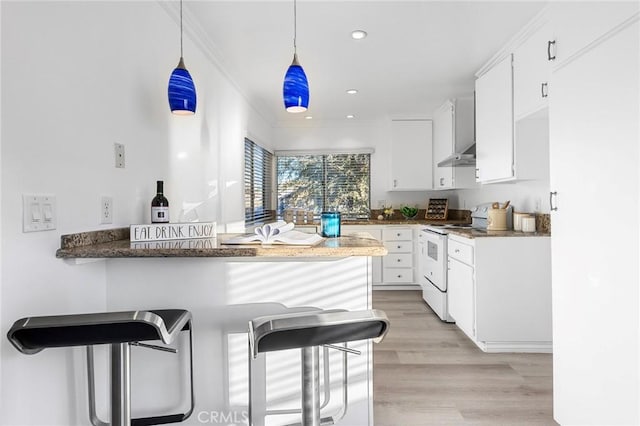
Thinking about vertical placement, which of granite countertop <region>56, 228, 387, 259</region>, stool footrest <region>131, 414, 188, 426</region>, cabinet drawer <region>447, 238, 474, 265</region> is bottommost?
stool footrest <region>131, 414, 188, 426</region>

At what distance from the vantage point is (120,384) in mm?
1179

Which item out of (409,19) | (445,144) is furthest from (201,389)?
(445,144)

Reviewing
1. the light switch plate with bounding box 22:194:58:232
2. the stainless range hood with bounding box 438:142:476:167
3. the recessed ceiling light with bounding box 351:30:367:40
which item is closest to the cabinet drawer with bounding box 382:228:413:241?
the stainless range hood with bounding box 438:142:476:167

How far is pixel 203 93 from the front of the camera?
9.37 ft

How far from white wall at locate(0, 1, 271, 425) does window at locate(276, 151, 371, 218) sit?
341 cm

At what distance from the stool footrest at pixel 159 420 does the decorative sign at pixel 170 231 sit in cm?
71

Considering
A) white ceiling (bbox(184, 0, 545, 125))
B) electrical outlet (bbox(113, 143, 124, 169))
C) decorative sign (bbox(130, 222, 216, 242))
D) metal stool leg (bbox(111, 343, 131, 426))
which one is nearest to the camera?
metal stool leg (bbox(111, 343, 131, 426))

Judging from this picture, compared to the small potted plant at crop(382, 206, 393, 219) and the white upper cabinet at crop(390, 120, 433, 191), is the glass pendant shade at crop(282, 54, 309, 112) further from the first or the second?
the small potted plant at crop(382, 206, 393, 219)

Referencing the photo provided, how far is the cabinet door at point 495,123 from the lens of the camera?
2994mm

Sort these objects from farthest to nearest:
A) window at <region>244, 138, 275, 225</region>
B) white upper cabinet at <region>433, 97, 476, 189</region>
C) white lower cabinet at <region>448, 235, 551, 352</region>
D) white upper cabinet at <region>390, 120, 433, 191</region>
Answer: white upper cabinet at <region>390, 120, 433, 191</region>, white upper cabinet at <region>433, 97, 476, 189</region>, window at <region>244, 138, 275, 225</region>, white lower cabinet at <region>448, 235, 551, 352</region>

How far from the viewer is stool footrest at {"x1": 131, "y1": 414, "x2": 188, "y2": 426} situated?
1450 millimetres

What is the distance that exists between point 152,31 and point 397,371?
2.54m

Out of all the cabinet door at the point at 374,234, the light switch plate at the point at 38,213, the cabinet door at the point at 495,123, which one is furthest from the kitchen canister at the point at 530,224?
the light switch plate at the point at 38,213

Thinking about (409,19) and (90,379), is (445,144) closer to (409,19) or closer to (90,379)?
(409,19)
